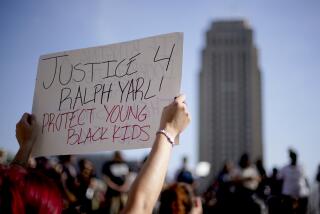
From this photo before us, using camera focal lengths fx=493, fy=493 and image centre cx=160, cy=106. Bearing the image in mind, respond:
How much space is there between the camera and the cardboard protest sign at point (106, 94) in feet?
5.73

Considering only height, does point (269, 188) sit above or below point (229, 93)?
below

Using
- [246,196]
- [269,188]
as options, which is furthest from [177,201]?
[269,188]

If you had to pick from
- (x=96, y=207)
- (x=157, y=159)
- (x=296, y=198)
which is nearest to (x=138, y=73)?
(x=157, y=159)

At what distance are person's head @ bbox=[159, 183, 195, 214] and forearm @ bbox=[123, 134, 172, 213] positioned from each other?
2.12 metres

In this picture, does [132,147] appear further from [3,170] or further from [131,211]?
[3,170]

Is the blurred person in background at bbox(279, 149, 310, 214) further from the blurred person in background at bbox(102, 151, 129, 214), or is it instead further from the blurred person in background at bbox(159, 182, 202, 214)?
the blurred person in background at bbox(159, 182, 202, 214)

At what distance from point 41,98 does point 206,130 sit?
11415cm

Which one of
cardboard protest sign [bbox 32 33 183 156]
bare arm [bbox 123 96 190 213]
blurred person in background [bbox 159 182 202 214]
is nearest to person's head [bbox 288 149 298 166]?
blurred person in background [bbox 159 182 202 214]

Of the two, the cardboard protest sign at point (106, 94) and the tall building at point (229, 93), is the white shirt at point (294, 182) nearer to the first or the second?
the cardboard protest sign at point (106, 94)

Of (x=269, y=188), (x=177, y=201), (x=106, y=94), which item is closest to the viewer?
(x=106, y=94)

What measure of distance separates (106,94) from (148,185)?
0.73 m

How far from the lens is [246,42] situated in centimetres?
11550

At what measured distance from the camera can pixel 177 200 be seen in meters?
3.34

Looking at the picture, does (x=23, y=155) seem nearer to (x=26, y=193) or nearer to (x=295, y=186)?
(x=26, y=193)
